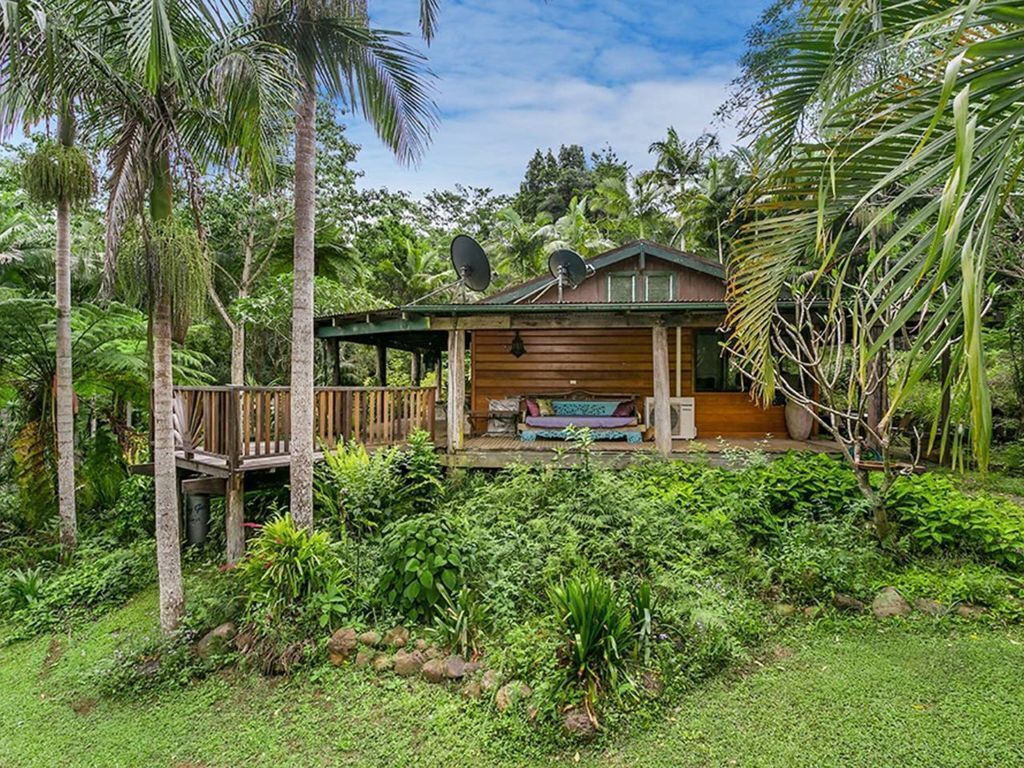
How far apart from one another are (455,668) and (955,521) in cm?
495

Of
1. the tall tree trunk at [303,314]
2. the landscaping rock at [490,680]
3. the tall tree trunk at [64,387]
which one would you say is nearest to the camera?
the landscaping rock at [490,680]

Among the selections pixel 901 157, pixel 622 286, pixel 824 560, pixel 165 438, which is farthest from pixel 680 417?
pixel 901 157

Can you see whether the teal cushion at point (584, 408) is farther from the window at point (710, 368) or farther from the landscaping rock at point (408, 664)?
the landscaping rock at point (408, 664)

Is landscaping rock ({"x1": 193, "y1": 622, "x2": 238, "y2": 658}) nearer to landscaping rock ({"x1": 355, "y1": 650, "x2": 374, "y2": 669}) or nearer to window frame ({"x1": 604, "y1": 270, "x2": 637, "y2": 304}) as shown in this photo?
landscaping rock ({"x1": 355, "y1": 650, "x2": 374, "y2": 669})

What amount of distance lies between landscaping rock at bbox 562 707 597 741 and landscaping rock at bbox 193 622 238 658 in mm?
3300

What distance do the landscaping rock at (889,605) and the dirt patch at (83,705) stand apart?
21.6 feet

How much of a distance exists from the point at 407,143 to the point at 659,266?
6.40 metres

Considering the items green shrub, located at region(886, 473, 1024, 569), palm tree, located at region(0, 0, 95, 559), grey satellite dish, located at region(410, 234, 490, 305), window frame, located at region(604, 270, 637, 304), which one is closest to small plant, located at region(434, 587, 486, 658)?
green shrub, located at region(886, 473, 1024, 569)

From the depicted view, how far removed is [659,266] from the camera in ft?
36.7

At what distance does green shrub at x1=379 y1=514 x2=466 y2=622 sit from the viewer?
484 centimetres

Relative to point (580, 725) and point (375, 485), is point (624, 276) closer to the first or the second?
point (375, 485)

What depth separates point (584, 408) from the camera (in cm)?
973

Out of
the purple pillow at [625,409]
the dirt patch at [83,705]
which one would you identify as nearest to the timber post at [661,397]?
the purple pillow at [625,409]

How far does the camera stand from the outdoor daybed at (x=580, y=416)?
8906mm
